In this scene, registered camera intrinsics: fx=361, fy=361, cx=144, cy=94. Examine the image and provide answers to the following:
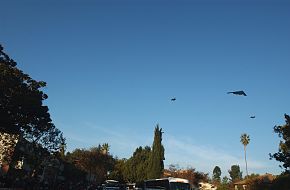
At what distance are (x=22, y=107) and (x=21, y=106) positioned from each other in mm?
152

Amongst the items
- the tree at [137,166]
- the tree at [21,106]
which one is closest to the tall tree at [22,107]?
the tree at [21,106]

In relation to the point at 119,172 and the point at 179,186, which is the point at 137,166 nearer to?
the point at 119,172

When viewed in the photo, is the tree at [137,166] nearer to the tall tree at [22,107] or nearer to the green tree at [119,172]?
the green tree at [119,172]

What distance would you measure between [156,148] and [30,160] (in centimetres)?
3686

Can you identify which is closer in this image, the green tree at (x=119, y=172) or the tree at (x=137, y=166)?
the tree at (x=137, y=166)

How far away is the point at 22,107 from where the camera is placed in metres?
35.0

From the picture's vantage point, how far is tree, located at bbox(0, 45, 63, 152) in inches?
1328

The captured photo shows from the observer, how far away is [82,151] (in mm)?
90375

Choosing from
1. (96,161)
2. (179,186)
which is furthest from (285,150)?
(96,161)

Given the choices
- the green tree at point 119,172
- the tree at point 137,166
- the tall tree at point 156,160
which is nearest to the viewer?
the tall tree at point 156,160

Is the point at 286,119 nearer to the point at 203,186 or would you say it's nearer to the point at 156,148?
the point at 156,148

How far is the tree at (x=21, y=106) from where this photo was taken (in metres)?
33.7

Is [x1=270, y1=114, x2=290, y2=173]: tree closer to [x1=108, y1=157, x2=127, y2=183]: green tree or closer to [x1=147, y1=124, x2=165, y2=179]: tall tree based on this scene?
[x1=147, y1=124, x2=165, y2=179]: tall tree

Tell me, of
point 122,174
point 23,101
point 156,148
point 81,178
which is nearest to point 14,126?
point 23,101
